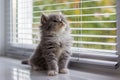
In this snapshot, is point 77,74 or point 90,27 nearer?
point 77,74

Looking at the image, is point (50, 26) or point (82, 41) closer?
point (50, 26)

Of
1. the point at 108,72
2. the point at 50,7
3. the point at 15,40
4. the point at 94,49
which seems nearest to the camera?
the point at 108,72

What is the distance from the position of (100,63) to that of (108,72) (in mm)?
69

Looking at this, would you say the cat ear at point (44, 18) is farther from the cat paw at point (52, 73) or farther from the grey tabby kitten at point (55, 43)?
the cat paw at point (52, 73)

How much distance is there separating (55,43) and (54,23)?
4.5 inches

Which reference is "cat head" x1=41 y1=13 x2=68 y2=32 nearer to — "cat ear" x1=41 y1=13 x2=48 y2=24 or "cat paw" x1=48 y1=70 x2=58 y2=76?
"cat ear" x1=41 y1=13 x2=48 y2=24

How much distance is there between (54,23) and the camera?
3.90 ft

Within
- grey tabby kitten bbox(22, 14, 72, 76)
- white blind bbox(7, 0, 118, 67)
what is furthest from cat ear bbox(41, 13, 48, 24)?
white blind bbox(7, 0, 118, 67)

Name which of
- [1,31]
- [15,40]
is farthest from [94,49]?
[1,31]

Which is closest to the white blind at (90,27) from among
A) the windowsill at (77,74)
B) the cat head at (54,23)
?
the windowsill at (77,74)

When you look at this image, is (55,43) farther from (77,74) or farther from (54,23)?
(77,74)

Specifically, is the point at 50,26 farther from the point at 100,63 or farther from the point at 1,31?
the point at 1,31

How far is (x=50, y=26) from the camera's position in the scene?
1193 millimetres

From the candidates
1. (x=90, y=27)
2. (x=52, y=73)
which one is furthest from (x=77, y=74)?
(x=90, y=27)
